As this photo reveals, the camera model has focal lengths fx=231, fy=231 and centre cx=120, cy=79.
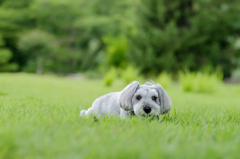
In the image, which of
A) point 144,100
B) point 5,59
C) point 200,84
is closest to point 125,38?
point 5,59

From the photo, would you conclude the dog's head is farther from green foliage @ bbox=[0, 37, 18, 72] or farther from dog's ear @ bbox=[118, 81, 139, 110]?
green foliage @ bbox=[0, 37, 18, 72]

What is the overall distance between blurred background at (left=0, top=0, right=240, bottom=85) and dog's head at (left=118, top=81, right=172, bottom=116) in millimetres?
6796

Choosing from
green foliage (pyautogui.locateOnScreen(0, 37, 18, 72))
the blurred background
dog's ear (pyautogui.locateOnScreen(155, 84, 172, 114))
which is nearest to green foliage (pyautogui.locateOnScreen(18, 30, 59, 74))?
the blurred background

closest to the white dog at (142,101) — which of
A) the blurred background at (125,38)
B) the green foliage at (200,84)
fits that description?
the green foliage at (200,84)

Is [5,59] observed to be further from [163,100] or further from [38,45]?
[163,100]

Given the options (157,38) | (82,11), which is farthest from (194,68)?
(82,11)

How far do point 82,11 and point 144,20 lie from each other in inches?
535

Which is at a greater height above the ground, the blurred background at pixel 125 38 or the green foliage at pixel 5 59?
the blurred background at pixel 125 38

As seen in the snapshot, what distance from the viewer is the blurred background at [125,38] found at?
49.2ft

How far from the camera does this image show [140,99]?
252 centimetres

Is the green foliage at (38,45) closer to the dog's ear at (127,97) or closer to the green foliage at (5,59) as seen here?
the green foliage at (5,59)

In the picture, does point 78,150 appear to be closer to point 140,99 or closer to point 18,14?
point 140,99

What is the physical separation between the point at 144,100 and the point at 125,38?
19248mm

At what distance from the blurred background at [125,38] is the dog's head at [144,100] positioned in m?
6.80
